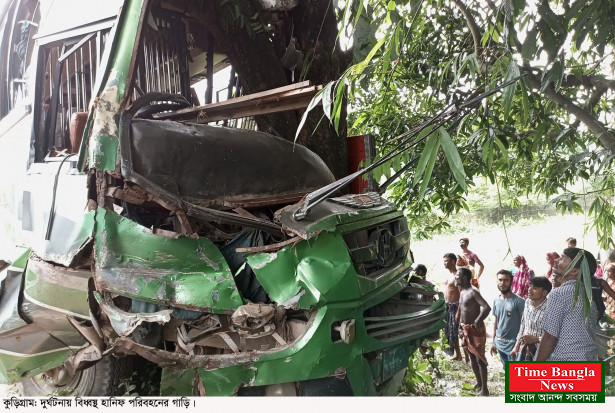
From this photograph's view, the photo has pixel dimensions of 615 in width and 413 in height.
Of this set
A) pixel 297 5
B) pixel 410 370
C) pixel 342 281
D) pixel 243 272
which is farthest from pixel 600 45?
pixel 297 5

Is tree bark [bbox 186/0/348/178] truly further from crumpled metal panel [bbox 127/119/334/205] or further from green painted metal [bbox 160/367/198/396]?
green painted metal [bbox 160/367/198/396]

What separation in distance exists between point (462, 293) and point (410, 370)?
3.41ft

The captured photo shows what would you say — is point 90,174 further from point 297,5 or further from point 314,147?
point 297,5

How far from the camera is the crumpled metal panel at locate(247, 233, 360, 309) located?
2.52 metres

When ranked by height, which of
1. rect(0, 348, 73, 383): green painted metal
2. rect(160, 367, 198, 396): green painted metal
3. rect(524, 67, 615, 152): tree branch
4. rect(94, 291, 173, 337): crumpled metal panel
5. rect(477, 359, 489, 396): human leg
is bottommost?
rect(477, 359, 489, 396): human leg

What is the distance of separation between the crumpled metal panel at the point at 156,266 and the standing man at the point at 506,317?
8.89 ft

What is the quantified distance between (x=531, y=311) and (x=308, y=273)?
6.49ft

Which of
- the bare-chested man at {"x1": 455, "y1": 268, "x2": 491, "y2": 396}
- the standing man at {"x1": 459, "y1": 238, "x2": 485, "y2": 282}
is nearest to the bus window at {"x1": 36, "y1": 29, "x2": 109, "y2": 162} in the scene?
the bare-chested man at {"x1": 455, "y1": 268, "x2": 491, "y2": 396}

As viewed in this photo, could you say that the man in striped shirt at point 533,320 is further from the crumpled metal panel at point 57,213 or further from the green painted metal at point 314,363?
the crumpled metal panel at point 57,213

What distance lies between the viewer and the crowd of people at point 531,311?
3.12 m

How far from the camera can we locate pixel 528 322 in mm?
3680

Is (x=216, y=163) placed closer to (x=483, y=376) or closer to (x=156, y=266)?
(x=156, y=266)

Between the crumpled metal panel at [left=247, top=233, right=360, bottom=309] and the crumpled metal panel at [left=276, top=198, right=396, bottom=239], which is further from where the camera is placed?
A: the crumpled metal panel at [left=276, top=198, right=396, bottom=239]

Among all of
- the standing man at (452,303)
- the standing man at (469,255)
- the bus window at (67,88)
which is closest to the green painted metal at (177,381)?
the bus window at (67,88)
